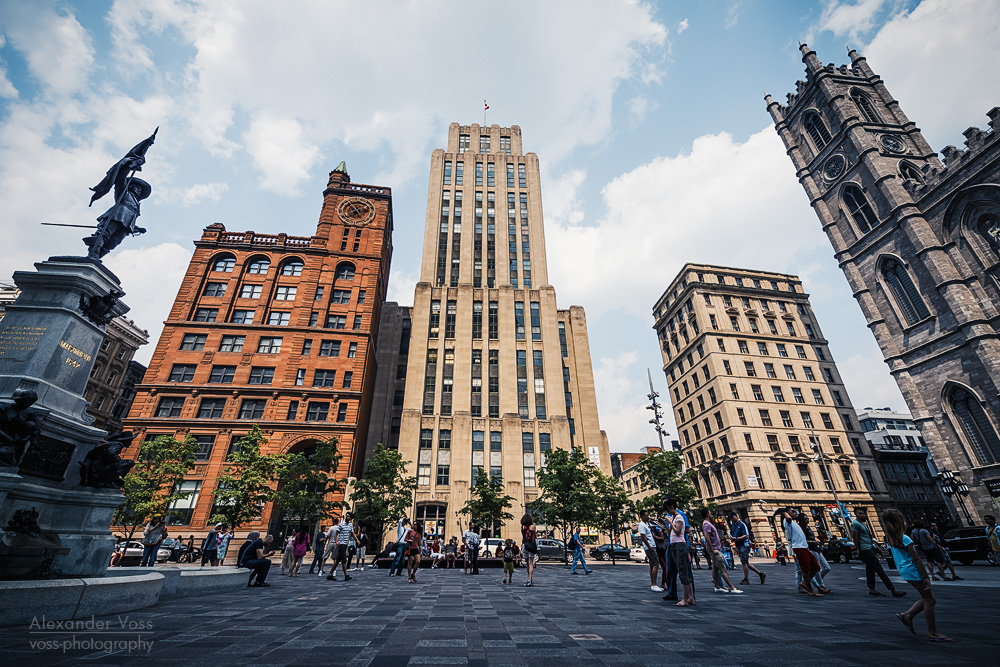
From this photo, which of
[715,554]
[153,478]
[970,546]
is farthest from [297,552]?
[970,546]

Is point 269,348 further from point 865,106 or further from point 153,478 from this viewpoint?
point 865,106

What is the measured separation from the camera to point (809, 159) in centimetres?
5331

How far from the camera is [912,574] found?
5551mm

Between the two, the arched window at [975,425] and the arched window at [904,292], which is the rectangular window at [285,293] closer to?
the arched window at [904,292]

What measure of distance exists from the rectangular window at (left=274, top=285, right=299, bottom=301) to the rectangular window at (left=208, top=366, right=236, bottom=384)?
29.9 ft

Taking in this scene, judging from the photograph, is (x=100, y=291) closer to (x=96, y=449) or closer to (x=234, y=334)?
(x=96, y=449)

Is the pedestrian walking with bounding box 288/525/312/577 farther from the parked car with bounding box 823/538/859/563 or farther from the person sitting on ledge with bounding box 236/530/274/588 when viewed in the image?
the parked car with bounding box 823/538/859/563

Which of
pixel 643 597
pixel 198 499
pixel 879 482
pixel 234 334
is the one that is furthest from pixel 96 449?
pixel 879 482

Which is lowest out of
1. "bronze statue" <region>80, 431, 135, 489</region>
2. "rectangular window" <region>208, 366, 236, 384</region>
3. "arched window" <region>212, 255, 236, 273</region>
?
"bronze statue" <region>80, 431, 135, 489</region>

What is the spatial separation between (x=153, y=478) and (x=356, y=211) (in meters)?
36.2

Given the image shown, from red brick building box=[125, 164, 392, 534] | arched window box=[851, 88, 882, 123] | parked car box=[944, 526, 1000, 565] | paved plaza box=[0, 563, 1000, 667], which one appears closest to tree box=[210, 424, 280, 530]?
red brick building box=[125, 164, 392, 534]

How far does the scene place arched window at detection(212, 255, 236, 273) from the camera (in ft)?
149

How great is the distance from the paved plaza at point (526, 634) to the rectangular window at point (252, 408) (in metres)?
33.5

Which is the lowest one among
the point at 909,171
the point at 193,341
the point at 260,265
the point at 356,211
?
the point at 193,341
